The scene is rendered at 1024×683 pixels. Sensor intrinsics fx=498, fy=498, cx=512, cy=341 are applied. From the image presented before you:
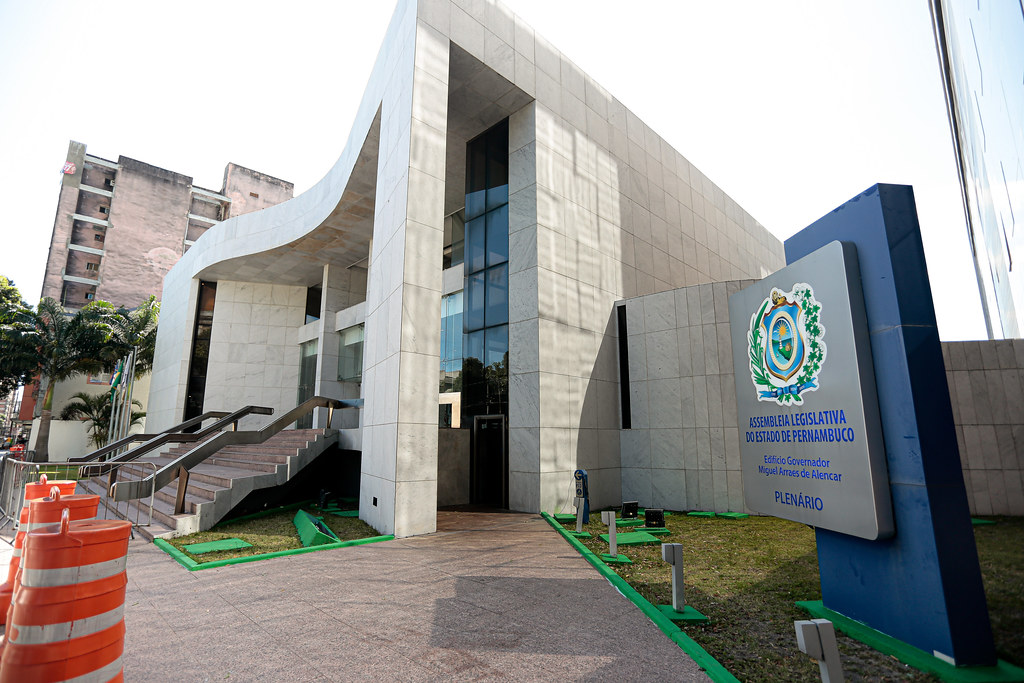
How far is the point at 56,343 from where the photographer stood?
104 feet

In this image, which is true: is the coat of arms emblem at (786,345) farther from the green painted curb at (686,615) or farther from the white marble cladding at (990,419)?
the white marble cladding at (990,419)

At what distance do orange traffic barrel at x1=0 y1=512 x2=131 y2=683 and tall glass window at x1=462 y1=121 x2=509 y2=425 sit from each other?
36.1ft

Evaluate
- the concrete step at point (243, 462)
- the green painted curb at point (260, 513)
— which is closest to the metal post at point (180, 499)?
the green painted curb at point (260, 513)

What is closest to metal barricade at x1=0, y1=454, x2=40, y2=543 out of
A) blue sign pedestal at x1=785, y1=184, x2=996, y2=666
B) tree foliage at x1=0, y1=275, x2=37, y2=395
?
blue sign pedestal at x1=785, y1=184, x2=996, y2=666

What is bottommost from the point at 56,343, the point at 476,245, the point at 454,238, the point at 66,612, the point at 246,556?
the point at 246,556

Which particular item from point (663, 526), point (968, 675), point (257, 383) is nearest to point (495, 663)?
point (968, 675)

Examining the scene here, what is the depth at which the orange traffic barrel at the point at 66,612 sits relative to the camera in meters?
3.10

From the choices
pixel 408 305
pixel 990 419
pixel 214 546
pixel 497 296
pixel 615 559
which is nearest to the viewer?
pixel 615 559

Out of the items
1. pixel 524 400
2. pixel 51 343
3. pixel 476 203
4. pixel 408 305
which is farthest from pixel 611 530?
pixel 51 343

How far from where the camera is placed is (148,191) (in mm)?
48312

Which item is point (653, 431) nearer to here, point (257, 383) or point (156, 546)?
point (156, 546)

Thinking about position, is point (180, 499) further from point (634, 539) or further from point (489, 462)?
point (634, 539)

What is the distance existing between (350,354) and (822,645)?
23963 millimetres

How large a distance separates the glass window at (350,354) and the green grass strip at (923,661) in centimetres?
2207
